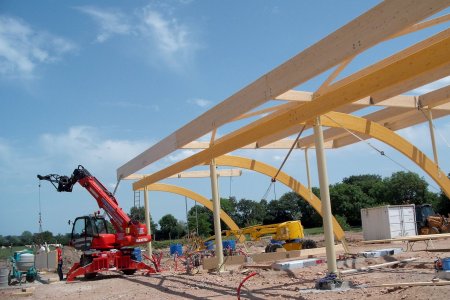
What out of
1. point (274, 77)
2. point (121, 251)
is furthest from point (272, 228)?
point (274, 77)

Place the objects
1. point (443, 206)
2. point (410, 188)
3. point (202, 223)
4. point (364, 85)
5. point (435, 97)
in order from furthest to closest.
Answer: point (410, 188)
point (202, 223)
point (443, 206)
point (435, 97)
point (364, 85)

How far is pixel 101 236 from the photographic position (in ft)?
57.3

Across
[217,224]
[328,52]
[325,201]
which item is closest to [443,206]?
[217,224]

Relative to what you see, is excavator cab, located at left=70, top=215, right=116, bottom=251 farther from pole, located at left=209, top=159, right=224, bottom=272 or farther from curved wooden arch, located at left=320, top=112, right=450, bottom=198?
curved wooden arch, located at left=320, top=112, right=450, bottom=198

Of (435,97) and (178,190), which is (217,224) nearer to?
(435,97)

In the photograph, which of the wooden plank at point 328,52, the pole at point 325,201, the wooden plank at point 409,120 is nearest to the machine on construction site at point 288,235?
the wooden plank at point 409,120

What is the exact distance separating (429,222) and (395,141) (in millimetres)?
15655

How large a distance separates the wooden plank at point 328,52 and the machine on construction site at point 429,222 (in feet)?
60.3

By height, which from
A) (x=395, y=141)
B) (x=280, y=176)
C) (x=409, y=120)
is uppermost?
(x=409, y=120)

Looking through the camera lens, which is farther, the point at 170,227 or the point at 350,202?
the point at 170,227

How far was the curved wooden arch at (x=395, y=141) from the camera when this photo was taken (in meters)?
12.9

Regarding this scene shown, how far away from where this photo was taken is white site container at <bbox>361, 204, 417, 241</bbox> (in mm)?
26453

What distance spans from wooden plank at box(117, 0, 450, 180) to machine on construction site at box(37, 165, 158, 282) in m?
6.08

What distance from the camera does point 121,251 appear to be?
698 inches
